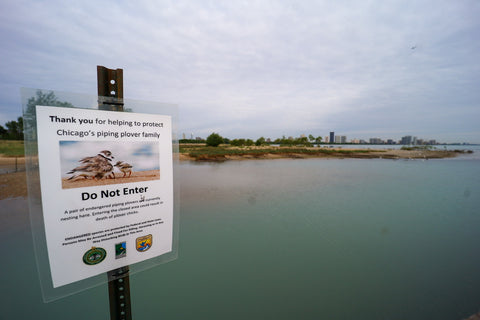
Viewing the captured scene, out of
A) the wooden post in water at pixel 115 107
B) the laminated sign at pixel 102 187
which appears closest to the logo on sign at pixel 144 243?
the laminated sign at pixel 102 187

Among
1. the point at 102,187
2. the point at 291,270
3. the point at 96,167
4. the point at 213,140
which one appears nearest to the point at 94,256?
the point at 102,187

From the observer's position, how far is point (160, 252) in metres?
1.67

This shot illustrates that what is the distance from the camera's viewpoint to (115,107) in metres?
1.40

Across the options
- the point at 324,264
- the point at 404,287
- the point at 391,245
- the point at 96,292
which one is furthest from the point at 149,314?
the point at 391,245

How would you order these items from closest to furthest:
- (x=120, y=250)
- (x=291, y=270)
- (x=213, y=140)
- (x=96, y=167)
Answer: (x=96, y=167) → (x=120, y=250) → (x=291, y=270) → (x=213, y=140)

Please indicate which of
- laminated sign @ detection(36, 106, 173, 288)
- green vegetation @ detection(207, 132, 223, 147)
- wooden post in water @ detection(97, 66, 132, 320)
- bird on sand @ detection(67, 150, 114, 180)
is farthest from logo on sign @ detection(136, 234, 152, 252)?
green vegetation @ detection(207, 132, 223, 147)

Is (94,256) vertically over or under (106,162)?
under

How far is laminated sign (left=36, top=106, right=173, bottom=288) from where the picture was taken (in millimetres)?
1226

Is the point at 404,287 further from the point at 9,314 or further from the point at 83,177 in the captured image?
the point at 9,314

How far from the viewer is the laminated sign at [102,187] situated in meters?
1.23

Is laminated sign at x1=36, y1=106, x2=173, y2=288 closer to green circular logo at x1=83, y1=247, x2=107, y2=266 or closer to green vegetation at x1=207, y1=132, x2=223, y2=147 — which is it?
green circular logo at x1=83, y1=247, x2=107, y2=266

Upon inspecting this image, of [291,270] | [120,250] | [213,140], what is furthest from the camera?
[213,140]

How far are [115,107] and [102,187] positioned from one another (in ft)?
1.85

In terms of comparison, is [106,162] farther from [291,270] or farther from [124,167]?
[291,270]
